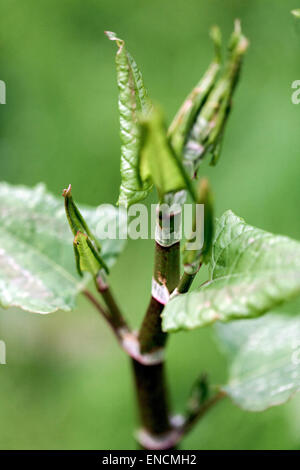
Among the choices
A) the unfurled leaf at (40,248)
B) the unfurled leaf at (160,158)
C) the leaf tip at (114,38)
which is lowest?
the unfurled leaf at (40,248)

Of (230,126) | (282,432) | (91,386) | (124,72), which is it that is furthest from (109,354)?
(124,72)

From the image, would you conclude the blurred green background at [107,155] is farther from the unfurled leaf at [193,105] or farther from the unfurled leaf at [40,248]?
the unfurled leaf at [193,105]

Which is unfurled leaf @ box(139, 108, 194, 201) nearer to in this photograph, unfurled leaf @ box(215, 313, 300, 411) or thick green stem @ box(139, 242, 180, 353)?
thick green stem @ box(139, 242, 180, 353)

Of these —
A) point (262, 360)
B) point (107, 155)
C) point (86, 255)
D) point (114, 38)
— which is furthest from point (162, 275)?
point (107, 155)

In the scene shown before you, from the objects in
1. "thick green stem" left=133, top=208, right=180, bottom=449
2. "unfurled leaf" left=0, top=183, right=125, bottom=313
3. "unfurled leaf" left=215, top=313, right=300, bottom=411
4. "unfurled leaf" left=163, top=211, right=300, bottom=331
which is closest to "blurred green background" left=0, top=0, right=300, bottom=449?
"unfurled leaf" left=215, top=313, right=300, bottom=411

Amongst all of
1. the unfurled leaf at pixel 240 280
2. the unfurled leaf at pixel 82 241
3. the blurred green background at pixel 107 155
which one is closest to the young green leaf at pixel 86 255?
the unfurled leaf at pixel 82 241

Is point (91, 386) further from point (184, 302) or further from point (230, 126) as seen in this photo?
point (184, 302)
